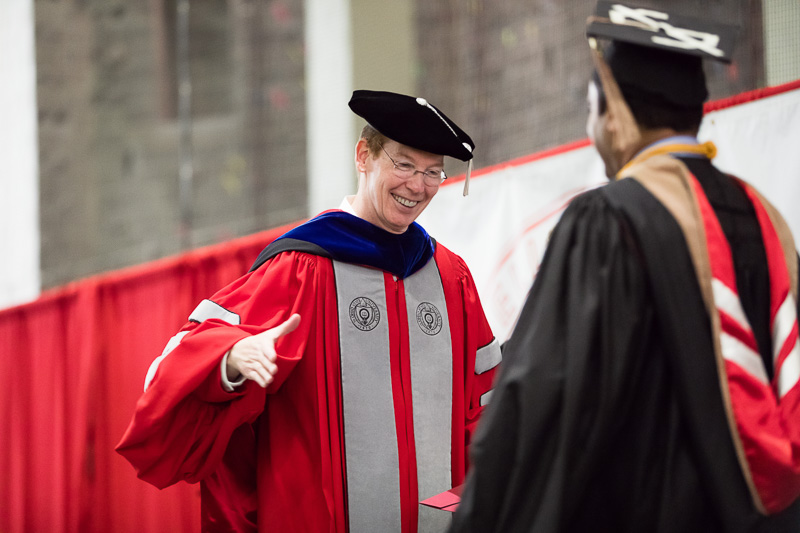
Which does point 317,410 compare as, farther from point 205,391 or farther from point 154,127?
point 154,127

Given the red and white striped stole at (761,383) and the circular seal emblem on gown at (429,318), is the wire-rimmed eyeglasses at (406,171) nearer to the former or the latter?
the circular seal emblem on gown at (429,318)

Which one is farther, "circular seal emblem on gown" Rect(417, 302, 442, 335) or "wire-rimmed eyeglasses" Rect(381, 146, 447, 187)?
"circular seal emblem on gown" Rect(417, 302, 442, 335)

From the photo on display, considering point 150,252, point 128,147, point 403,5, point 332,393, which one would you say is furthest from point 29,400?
point 332,393

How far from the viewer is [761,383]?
1.41 meters

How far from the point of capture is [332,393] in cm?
234

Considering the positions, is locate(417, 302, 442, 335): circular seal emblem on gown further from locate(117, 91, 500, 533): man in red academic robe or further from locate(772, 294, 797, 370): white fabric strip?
locate(772, 294, 797, 370): white fabric strip

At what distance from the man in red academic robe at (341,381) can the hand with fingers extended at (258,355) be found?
0.08 m

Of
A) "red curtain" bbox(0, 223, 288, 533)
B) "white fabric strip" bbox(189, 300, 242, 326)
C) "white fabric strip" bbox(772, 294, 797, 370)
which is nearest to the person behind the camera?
"white fabric strip" bbox(772, 294, 797, 370)

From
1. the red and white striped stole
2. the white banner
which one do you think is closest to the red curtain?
the white banner

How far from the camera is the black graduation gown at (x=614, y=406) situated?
137 centimetres

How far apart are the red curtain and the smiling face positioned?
6.61 ft

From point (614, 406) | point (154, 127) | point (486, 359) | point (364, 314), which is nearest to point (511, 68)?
point (486, 359)

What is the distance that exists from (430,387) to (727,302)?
3.96 feet

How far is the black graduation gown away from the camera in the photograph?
1368 millimetres
